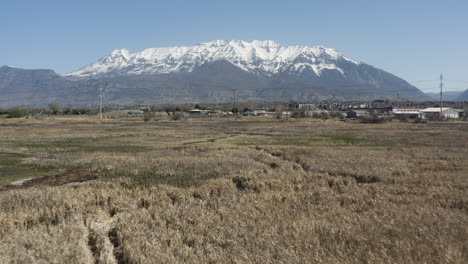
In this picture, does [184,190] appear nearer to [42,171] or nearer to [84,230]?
[84,230]

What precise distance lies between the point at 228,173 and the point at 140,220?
11.6 m

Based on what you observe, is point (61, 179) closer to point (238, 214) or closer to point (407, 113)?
point (238, 214)

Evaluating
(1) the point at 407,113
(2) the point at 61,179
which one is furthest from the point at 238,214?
(1) the point at 407,113

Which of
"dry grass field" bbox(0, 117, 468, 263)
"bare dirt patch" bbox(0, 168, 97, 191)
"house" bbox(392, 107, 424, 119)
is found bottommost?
"bare dirt patch" bbox(0, 168, 97, 191)

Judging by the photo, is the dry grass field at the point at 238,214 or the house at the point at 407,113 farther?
the house at the point at 407,113

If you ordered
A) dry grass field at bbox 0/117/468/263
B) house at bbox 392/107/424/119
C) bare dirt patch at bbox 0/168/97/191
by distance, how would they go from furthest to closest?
house at bbox 392/107/424/119, bare dirt patch at bbox 0/168/97/191, dry grass field at bbox 0/117/468/263

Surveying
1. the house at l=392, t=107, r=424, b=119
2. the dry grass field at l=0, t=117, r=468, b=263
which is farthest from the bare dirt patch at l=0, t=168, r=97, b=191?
the house at l=392, t=107, r=424, b=119

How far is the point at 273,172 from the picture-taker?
84.8 ft

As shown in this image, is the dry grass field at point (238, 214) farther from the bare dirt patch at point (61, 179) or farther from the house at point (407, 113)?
the house at point (407, 113)

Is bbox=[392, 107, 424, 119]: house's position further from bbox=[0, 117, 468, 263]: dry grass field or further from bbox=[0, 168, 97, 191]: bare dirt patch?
bbox=[0, 168, 97, 191]: bare dirt patch

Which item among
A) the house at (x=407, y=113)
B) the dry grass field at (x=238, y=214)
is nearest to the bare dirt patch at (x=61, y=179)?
the dry grass field at (x=238, y=214)

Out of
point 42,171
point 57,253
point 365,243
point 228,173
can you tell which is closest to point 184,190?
point 228,173

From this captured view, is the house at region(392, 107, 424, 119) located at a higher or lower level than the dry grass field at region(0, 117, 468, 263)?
higher

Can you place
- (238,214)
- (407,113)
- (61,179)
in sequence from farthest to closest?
(407,113), (61,179), (238,214)
